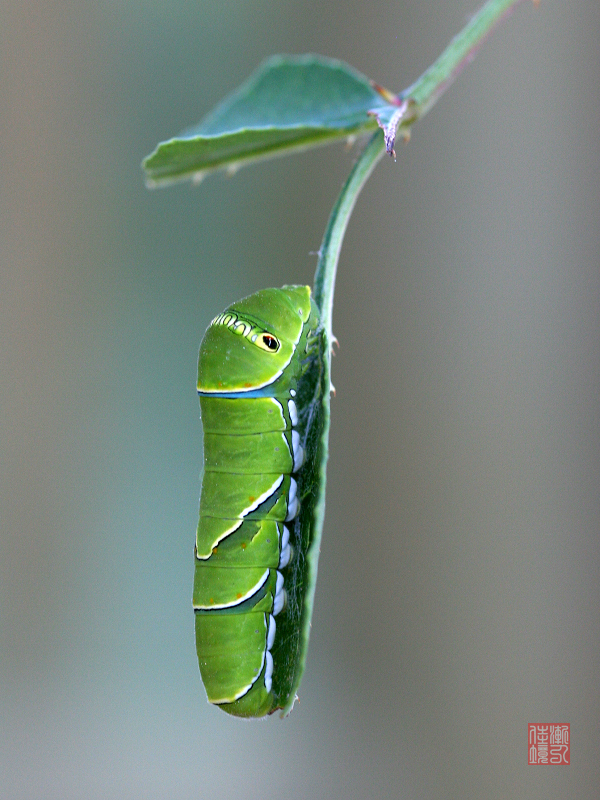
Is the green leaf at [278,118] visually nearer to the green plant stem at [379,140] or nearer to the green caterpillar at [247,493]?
the green plant stem at [379,140]

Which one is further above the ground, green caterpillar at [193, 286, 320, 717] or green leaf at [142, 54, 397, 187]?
green leaf at [142, 54, 397, 187]

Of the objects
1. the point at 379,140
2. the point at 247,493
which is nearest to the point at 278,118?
the point at 379,140

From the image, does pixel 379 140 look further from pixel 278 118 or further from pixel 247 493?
pixel 247 493

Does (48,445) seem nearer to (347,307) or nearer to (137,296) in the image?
(137,296)

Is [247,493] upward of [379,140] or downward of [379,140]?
downward

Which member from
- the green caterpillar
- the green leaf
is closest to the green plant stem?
the green leaf

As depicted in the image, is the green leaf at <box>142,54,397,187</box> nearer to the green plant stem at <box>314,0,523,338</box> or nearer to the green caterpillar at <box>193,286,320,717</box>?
the green plant stem at <box>314,0,523,338</box>
